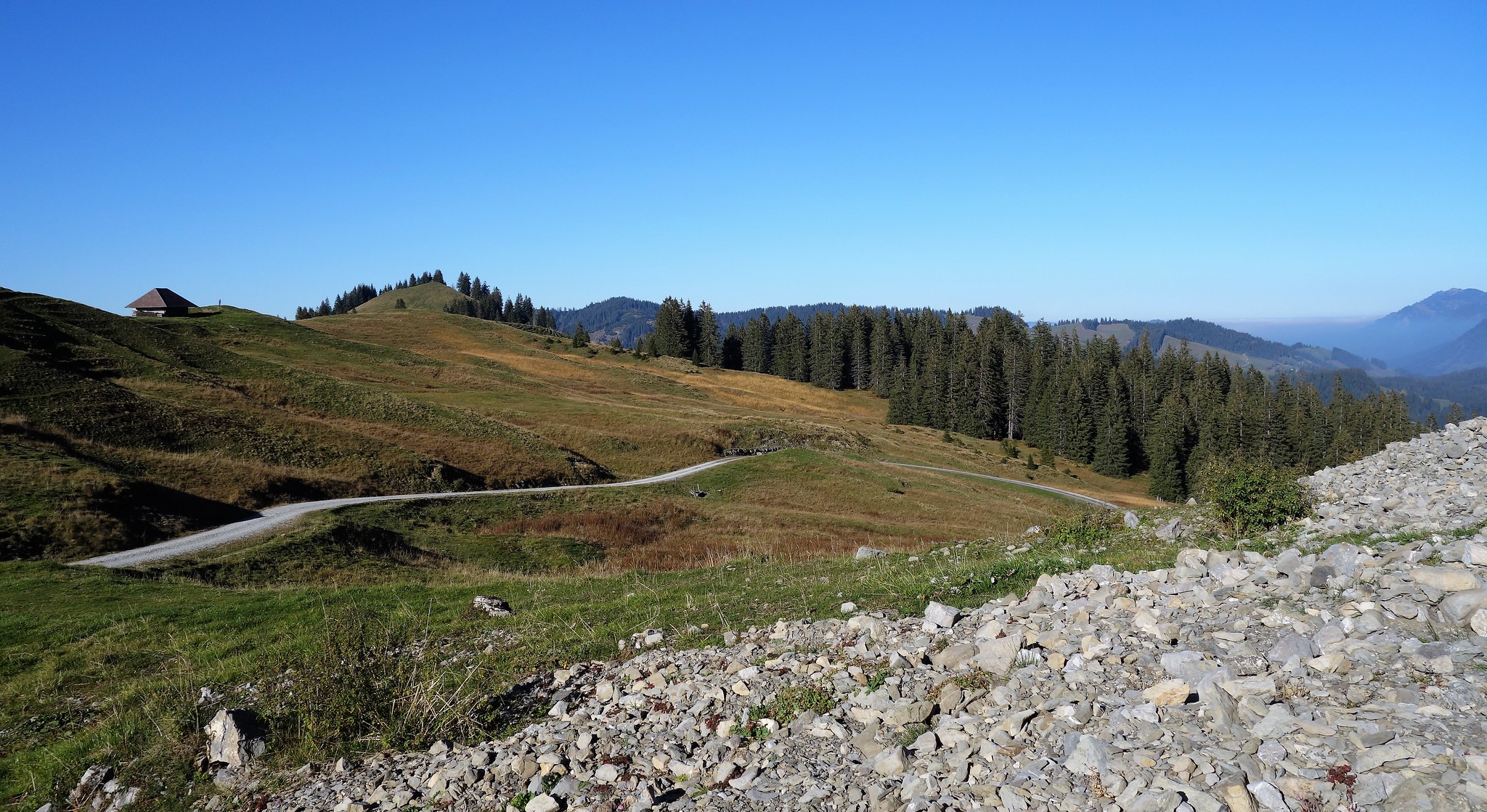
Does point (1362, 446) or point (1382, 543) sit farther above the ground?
point (1382, 543)

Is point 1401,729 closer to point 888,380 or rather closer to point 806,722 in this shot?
point 806,722

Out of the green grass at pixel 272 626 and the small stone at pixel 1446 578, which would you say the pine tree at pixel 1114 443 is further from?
the small stone at pixel 1446 578

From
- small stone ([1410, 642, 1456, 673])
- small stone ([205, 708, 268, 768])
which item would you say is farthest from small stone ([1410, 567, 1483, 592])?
small stone ([205, 708, 268, 768])

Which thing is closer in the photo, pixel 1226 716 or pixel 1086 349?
pixel 1226 716

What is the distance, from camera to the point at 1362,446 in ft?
337

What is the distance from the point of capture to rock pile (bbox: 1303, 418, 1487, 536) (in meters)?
11.8

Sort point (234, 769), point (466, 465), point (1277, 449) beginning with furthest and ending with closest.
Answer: point (1277, 449) < point (466, 465) < point (234, 769)

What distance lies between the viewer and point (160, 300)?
113m

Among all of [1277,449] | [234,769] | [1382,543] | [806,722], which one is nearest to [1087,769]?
[806,722]

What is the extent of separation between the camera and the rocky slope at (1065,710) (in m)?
5.18

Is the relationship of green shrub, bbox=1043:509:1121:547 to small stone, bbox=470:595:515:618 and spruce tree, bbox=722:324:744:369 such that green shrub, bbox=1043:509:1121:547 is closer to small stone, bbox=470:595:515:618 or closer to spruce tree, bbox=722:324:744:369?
small stone, bbox=470:595:515:618

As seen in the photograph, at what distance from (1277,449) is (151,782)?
118269 millimetres

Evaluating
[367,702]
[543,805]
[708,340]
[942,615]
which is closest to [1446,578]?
[942,615]

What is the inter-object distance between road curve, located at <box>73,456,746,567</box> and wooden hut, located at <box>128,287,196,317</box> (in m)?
99.9
